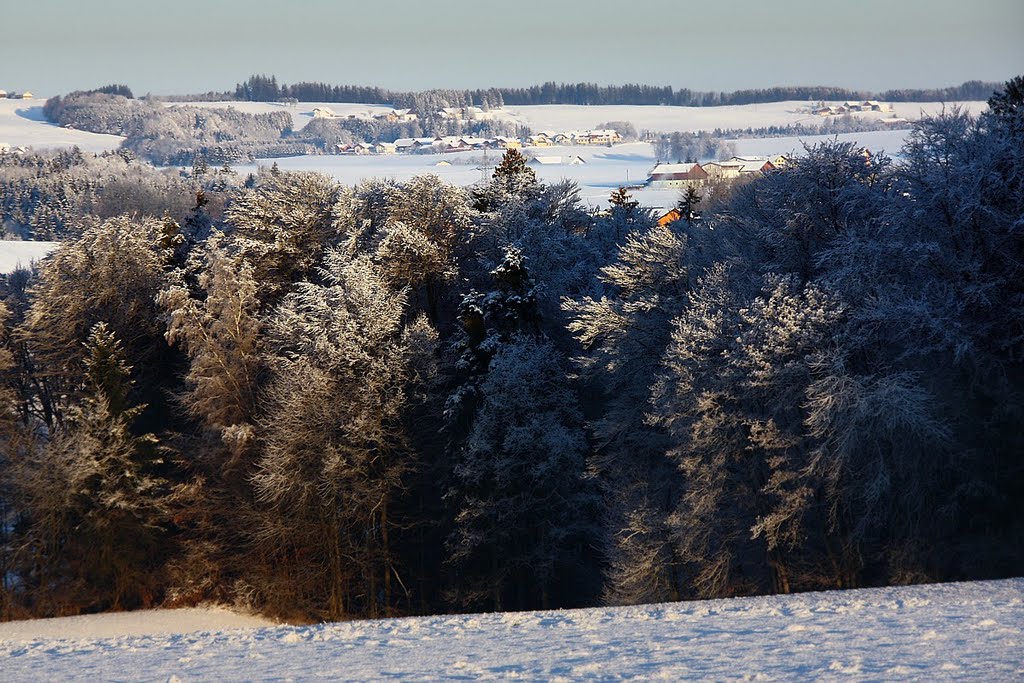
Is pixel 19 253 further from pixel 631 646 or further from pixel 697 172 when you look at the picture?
pixel 697 172

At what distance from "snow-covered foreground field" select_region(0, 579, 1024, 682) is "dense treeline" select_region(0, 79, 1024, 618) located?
5291 millimetres

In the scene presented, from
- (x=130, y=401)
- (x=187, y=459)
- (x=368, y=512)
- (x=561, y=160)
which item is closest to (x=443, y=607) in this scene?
(x=368, y=512)

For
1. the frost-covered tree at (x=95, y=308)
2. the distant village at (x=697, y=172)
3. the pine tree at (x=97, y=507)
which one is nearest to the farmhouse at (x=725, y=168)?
the distant village at (x=697, y=172)

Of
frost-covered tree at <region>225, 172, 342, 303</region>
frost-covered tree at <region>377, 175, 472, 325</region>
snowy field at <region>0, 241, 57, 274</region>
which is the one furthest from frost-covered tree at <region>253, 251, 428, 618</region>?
snowy field at <region>0, 241, 57, 274</region>

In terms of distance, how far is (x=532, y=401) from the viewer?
103 ft

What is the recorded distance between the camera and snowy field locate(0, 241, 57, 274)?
87750 millimetres

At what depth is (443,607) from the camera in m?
33.8

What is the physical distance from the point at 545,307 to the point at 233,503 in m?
12.8

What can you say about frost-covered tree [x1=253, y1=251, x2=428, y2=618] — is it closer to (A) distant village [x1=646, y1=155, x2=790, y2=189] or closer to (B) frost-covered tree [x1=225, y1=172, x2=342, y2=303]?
(B) frost-covered tree [x1=225, y1=172, x2=342, y2=303]

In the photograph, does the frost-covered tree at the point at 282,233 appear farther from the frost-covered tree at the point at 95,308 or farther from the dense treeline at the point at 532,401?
the frost-covered tree at the point at 95,308

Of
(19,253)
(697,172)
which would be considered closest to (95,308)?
(19,253)

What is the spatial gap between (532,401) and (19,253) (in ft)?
262

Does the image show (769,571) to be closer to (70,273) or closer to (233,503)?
(233,503)

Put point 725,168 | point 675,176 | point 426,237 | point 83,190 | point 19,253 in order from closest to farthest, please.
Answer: point 426,237 → point 19,253 → point 83,190 → point 725,168 → point 675,176
